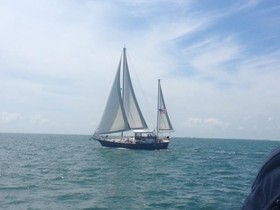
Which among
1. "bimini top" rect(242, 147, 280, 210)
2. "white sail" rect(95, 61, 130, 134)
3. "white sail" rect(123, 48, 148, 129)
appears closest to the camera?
"bimini top" rect(242, 147, 280, 210)

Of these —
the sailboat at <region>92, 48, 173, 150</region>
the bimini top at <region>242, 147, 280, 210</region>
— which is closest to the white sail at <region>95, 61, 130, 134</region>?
the sailboat at <region>92, 48, 173, 150</region>

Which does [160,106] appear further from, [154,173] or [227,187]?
[227,187]

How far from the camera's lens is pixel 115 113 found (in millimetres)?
60719

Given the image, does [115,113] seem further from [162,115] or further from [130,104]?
[162,115]

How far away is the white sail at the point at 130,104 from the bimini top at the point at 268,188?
2376 inches

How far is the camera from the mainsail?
6072 centimetres

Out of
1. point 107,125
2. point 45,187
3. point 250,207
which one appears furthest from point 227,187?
point 107,125

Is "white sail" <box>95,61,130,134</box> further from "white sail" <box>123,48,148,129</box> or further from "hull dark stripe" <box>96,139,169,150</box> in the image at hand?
"hull dark stripe" <box>96,139,169,150</box>

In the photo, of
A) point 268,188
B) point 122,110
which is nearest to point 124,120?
point 122,110

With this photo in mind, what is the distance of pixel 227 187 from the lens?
24.1 metres

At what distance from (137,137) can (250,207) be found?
62035 mm

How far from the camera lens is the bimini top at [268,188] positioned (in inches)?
63.6

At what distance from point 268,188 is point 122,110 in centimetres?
5882

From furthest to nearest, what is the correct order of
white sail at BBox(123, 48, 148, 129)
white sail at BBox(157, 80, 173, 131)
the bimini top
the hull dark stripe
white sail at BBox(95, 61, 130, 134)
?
white sail at BBox(157, 80, 173, 131) → white sail at BBox(123, 48, 148, 129) → the hull dark stripe → white sail at BBox(95, 61, 130, 134) → the bimini top
